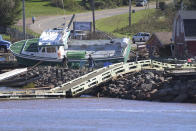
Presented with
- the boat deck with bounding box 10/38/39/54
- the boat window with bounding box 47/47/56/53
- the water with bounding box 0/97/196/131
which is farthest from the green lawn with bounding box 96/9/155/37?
the water with bounding box 0/97/196/131

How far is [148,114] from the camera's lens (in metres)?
33.2

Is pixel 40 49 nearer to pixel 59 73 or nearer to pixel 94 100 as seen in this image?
pixel 59 73

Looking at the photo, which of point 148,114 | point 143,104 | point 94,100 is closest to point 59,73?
point 94,100

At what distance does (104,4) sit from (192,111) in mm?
79547

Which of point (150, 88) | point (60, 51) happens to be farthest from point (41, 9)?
point (150, 88)

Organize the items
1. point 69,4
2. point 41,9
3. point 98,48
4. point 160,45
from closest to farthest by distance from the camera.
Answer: point 98,48 < point 160,45 < point 41,9 < point 69,4

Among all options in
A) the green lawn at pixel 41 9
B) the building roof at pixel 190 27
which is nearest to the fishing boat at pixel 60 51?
the building roof at pixel 190 27

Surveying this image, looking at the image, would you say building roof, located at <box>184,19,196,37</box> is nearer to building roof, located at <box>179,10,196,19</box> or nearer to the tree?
building roof, located at <box>179,10,196,19</box>

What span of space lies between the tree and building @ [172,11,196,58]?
25.6 metres

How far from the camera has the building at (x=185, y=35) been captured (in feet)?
192

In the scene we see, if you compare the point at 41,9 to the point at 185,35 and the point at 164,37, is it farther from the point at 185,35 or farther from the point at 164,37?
the point at 185,35

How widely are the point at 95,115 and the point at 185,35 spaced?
91.3ft

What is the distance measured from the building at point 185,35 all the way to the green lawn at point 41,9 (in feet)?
146

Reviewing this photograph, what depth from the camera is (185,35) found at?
194 feet
